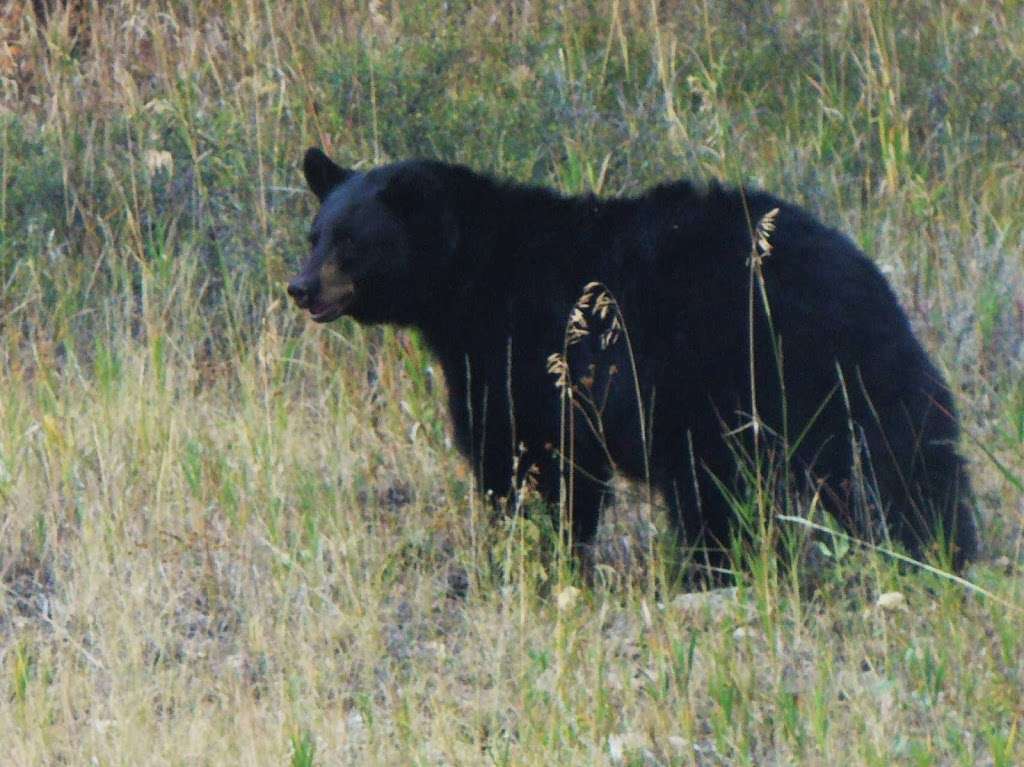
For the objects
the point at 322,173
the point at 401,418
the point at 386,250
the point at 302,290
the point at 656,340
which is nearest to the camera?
the point at 656,340

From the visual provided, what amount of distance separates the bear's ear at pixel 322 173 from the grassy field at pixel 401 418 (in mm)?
495

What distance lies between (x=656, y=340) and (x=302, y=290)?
104 centimetres

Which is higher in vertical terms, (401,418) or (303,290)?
(303,290)

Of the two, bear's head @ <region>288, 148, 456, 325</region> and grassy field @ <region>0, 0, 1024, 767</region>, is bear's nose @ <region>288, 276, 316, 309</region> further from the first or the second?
grassy field @ <region>0, 0, 1024, 767</region>

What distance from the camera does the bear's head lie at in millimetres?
4523

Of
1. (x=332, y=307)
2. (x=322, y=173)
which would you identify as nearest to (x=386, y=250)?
(x=332, y=307)

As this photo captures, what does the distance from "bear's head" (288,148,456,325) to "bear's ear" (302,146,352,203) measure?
0.20m

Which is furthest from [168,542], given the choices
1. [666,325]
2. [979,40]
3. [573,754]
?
[979,40]

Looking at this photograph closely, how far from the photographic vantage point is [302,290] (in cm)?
444

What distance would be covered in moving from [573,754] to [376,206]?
84.2 inches

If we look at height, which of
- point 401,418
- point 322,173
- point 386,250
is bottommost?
point 401,418

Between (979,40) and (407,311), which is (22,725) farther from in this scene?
(979,40)

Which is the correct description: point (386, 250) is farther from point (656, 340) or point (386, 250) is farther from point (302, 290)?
point (656, 340)

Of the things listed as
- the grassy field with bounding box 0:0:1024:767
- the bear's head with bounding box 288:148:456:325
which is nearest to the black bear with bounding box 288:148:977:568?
the bear's head with bounding box 288:148:456:325
